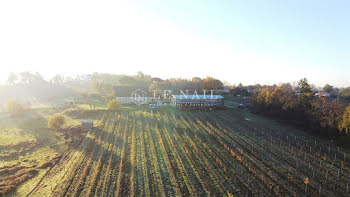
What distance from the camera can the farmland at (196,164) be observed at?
1311 cm

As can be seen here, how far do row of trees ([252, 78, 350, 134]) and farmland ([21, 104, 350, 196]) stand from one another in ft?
9.29

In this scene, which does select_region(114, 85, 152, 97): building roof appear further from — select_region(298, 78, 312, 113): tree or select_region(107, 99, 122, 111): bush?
select_region(298, 78, 312, 113): tree

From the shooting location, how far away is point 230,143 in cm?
2167

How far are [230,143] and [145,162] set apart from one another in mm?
10189

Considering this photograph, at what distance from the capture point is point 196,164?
16438 millimetres

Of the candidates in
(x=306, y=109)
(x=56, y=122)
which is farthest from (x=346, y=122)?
(x=56, y=122)

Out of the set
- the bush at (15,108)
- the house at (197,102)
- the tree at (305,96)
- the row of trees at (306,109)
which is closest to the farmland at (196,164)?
the row of trees at (306,109)

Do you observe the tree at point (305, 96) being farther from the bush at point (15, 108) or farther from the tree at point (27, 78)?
the tree at point (27, 78)

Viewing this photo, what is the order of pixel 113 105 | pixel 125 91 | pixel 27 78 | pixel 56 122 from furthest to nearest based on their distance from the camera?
pixel 27 78 < pixel 125 91 < pixel 113 105 < pixel 56 122

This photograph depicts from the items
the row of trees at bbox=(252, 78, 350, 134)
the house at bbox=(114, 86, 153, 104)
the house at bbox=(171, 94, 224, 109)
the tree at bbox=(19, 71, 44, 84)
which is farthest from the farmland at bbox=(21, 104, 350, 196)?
the tree at bbox=(19, 71, 44, 84)

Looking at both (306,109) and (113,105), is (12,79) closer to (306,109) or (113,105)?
(113,105)

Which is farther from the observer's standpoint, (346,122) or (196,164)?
(346,122)

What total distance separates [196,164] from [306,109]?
991 inches

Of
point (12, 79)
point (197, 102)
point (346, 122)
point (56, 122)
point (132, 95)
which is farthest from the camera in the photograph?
point (12, 79)
